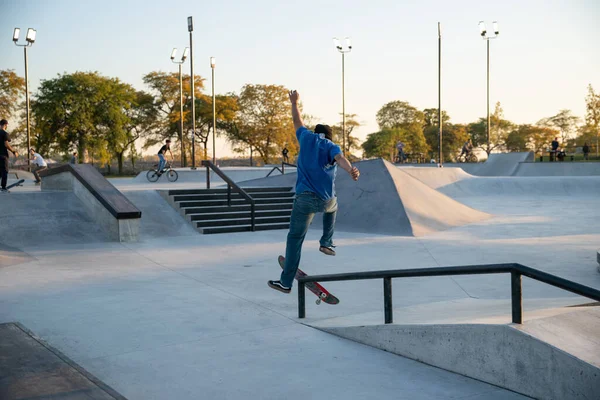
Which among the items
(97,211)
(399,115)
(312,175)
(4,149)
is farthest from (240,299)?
(399,115)

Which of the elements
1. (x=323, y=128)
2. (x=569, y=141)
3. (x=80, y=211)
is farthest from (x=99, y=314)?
(x=569, y=141)

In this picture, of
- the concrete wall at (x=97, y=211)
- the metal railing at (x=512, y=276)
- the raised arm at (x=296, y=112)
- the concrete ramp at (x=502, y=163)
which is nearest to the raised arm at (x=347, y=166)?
the raised arm at (x=296, y=112)

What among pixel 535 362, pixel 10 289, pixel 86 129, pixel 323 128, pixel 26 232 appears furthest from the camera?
pixel 86 129

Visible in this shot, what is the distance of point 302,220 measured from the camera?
5246mm

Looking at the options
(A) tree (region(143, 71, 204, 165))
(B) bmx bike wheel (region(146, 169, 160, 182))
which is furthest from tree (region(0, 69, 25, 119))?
(B) bmx bike wheel (region(146, 169, 160, 182))

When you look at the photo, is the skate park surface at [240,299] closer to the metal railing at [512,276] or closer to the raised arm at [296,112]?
the metal railing at [512,276]

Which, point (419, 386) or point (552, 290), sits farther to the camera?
point (552, 290)

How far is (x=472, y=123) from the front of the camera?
353ft

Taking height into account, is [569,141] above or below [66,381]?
above

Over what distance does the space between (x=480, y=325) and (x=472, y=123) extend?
110 meters

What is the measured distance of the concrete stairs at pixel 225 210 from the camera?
43.2 ft

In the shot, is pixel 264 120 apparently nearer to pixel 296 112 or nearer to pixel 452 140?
pixel 452 140

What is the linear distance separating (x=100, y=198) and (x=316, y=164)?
7.64 metres

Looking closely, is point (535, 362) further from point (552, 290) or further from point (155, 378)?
point (552, 290)
